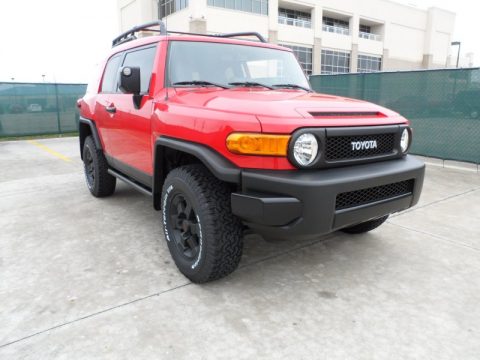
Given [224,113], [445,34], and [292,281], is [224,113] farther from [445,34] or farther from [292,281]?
[445,34]

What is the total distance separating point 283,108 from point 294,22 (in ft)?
127

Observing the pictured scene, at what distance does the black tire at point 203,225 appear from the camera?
8.70 feet

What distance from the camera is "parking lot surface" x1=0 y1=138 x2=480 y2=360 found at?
88.8 inches

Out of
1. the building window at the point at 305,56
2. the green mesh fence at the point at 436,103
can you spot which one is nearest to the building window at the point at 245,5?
the building window at the point at 305,56

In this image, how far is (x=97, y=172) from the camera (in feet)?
16.7

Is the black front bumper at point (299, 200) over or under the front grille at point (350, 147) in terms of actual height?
under

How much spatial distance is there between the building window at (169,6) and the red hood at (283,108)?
31347 millimetres

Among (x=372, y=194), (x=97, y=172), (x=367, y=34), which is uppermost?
(x=367, y=34)

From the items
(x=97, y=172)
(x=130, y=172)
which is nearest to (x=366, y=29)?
(x=97, y=172)

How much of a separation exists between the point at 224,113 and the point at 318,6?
41411 mm

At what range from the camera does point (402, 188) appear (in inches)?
117

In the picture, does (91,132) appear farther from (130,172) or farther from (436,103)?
(436,103)

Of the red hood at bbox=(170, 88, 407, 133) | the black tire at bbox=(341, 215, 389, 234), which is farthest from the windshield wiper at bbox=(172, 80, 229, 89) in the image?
the black tire at bbox=(341, 215, 389, 234)

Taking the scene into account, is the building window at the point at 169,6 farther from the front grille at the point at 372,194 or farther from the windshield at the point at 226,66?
the front grille at the point at 372,194
